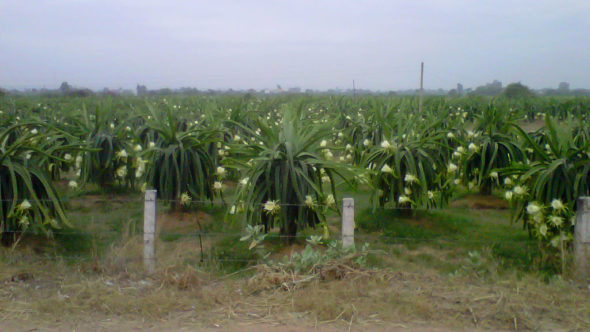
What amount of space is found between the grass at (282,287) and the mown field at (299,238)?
0.7 inches

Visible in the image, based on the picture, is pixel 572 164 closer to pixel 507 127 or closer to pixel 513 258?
pixel 513 258

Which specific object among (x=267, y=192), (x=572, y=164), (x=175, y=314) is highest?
Result: (x=572, y=164)

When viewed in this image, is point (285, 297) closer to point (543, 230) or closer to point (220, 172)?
point (543, 230)

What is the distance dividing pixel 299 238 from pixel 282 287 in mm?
1846

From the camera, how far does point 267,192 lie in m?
6.73

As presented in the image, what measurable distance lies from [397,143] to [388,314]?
12.0 ft

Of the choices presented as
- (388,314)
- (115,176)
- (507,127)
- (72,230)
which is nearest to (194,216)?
(72,230)

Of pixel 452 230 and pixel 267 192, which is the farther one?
pixel 452 230

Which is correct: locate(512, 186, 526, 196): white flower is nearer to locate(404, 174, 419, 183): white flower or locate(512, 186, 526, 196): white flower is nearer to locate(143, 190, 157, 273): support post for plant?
locate(404, 174, 419, 183): white flower

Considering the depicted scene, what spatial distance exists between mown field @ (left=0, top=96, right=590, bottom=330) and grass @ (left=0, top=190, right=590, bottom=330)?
19 mm

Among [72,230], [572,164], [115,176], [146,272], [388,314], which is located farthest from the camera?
[115,176]

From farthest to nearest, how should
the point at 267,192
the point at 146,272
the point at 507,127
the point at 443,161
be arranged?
the point at 507,127
the point at 443,161
the point at 267,192
the point at 146,272

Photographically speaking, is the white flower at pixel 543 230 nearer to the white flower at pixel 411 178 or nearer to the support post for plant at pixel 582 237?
the support post for plant at pixel 582 237

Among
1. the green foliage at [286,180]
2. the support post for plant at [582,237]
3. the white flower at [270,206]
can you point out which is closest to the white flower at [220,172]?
the green foliage at [286,180]
